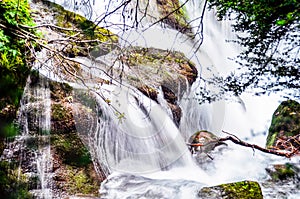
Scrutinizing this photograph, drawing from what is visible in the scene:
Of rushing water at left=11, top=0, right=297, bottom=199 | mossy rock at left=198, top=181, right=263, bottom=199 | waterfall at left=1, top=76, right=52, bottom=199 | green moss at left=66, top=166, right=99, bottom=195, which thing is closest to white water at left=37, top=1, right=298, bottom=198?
rushing water at left=11, top=0, right=297, bottom=199

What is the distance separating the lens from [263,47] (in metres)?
4.98

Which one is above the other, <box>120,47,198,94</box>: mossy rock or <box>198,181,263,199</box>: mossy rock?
<box>120,47,198,94</box>: mossy rock

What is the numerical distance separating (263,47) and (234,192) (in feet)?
10.9

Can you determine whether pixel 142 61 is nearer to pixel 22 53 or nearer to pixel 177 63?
pixel 177 63

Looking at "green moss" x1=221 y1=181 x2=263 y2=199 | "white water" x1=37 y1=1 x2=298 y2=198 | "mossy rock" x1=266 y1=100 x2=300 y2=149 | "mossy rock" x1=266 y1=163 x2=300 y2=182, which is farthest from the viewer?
"mossy rock" x1=266 y1=100 x2=300 y2=149

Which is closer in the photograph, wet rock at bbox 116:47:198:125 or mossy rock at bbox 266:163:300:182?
mossy rock at bbox 266:163:300:182

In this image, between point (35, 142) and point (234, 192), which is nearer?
point (234, 192)

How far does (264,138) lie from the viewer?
20.1 feet

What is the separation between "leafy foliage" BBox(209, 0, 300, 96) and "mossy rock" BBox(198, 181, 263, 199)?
8.64 feet

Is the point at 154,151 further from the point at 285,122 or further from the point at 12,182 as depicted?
the point at 285,122

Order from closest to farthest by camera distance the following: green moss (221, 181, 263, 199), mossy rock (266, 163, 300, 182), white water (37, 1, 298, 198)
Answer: green moss (221, 181, 263, 199) → white water (37, 1, 298, 198) → mossy rock (266, 163, 300, 182)

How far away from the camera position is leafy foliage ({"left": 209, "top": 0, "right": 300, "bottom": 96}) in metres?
4.29

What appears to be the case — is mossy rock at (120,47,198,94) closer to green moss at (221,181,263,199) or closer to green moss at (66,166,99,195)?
green moss at (66,166,99,195)

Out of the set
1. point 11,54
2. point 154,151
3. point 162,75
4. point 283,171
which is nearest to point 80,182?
point 154,151
